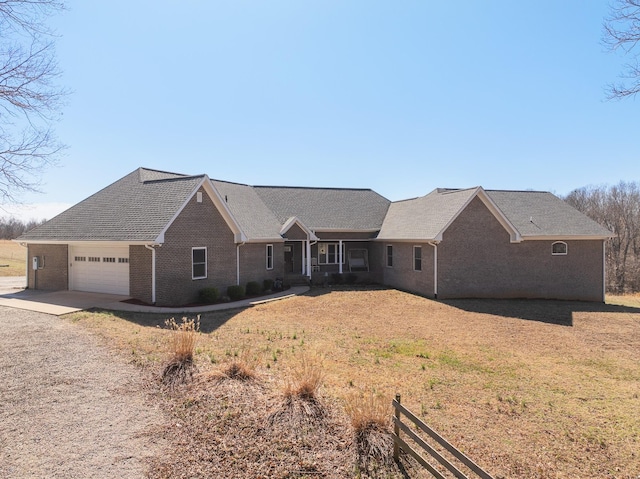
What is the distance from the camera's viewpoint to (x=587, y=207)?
57.6 meters

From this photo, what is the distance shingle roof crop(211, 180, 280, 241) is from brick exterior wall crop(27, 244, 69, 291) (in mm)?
8607

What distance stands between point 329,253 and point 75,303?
16176 mm

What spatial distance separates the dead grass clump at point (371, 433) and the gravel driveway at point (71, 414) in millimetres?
2925

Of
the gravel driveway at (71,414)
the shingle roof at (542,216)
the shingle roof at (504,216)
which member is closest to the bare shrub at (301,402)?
the gravel driveway at (71,414)

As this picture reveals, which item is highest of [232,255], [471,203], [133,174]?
[133,174]

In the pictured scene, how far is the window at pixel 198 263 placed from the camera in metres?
18.3

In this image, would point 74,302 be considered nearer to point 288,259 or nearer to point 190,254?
point 190,254

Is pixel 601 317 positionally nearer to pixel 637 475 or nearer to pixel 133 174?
pixel 637 475

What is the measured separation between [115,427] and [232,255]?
1438 centimetres

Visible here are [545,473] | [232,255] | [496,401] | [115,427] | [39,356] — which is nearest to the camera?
[545,473]

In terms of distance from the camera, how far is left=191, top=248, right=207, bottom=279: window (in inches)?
722

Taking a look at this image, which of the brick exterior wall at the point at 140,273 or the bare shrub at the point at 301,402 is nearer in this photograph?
the bare shrub at the point at 301,402

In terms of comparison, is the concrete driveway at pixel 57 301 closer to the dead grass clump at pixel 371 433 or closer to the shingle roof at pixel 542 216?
the dead grass clump at pixel 371 433

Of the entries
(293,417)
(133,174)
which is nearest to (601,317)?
(293,417)
